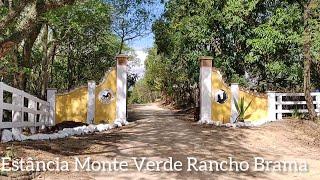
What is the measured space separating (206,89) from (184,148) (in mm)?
6295

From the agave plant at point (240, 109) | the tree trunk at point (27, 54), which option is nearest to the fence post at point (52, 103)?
the tree trunk at point (27, 54)

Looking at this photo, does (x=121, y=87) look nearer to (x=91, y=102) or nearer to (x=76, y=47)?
(x=91, y=102)

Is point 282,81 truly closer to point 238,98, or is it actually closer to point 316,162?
point 238,98

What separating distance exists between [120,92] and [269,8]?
7.06 m

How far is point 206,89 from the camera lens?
50.9ft

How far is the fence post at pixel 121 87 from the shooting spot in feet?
50.4

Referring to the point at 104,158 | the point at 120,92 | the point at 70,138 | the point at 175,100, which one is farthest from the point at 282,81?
the point at 175,100

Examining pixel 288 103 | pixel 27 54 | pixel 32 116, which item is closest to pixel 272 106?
pixel 288 103

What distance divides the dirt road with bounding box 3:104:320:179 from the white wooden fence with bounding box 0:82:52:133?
40.4 inches

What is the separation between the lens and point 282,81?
59.9ft

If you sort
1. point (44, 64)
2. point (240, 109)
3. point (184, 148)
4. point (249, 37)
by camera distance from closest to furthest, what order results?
1. point (184, 148)
2. point (240, 109)
3. point (44, 64)
4. point (249, 37)

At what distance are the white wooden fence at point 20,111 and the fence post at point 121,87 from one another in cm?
241

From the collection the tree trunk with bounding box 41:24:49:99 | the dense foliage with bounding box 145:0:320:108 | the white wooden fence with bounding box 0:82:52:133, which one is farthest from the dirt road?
the tree trunk with bounding box 41:24:49:99

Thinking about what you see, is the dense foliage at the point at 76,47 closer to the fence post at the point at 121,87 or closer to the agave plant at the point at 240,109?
the fence post at the point at 121,87
